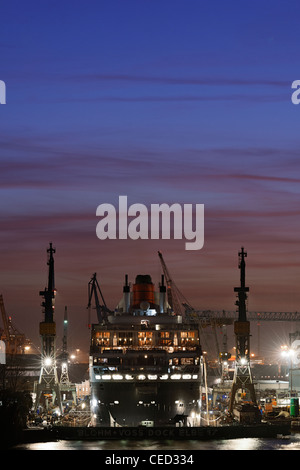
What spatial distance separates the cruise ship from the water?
2.38 meters

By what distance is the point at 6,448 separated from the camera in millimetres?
117312

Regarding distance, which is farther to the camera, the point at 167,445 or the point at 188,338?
the point at 188,338

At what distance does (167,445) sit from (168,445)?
0.38ft

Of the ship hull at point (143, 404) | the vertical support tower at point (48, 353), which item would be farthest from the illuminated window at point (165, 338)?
the vertical support tower at point (48, 353)

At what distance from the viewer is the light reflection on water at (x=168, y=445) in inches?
4464

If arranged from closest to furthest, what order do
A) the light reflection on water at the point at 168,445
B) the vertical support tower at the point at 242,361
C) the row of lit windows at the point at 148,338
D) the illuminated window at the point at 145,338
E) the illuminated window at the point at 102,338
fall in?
the light reflection on water at the point at 168,445, the illuminated window at the point at 102,338, the row of lit windows at the point at 148,338, the illuminated window at the point at 145,338, the vertical support tower at the point at 242,361

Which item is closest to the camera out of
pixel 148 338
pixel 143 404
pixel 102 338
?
pixel 143 404

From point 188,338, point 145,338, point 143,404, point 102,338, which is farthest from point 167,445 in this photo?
point 102,338

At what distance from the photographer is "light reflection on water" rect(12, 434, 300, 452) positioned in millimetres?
113375

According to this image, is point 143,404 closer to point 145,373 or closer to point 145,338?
point 145,373

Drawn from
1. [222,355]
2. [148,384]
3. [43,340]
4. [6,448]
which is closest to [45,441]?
[6,448]

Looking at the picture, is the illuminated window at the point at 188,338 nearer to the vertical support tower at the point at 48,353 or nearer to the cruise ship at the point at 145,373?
the cruise ship at the point at 145,373

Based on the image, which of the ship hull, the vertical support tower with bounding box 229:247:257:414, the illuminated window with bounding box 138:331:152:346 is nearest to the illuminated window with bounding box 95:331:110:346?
the illuminated window with bounding box 138:331:152:346

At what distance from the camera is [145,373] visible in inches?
4712
